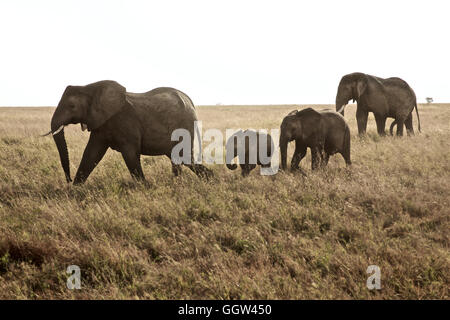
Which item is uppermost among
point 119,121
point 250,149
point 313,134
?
point 119,121

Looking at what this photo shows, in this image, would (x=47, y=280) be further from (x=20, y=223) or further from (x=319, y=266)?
(x=319, y=266)

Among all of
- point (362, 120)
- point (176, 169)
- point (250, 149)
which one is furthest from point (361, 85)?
point (176, 169)

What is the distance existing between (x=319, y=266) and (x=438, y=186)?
13.5ft

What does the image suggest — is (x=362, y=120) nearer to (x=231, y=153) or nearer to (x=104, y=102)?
(x=231, y=153)

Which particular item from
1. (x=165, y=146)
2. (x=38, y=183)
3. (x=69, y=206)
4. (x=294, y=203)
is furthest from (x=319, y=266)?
(x=38, y=183)

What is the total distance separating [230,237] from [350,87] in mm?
10003

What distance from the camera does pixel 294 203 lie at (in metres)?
5.92

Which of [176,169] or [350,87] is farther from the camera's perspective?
[350,87]

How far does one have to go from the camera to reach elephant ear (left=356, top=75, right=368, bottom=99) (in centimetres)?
1289

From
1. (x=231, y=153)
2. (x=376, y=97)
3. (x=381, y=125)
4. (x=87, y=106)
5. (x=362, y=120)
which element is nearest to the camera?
(x=87, y=106)

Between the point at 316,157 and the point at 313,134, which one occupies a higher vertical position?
the point at 313,134

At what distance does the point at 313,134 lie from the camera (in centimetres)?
824

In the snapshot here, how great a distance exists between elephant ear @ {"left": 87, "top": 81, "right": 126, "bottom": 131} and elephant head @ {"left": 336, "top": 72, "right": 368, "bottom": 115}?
846 cm

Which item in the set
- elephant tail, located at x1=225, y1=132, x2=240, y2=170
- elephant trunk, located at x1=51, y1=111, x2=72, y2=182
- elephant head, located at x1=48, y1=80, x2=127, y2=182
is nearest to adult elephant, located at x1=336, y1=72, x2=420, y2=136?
elephant tail, located at x1=225, y1=132, x2=240, y2=170
